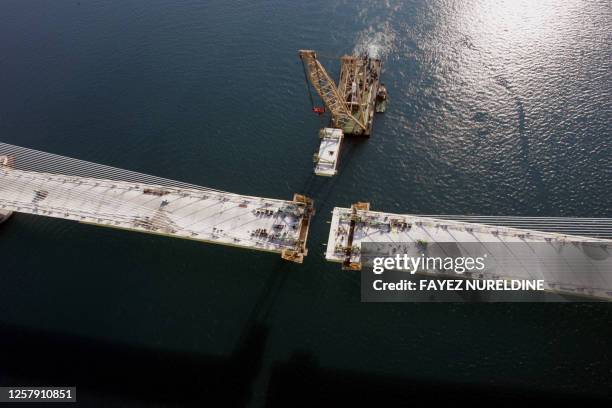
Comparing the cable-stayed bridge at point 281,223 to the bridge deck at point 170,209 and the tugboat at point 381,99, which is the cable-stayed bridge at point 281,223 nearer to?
the bridge deck at point 170,209

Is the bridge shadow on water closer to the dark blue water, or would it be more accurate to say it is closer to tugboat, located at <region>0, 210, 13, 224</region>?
the dark blue water

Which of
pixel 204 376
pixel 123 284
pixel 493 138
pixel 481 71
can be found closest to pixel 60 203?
pixel 123 284

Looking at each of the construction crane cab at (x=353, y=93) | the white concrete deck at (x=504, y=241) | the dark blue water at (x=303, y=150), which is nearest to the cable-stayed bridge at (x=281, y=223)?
the white concrete deck at (x=504, y=241)

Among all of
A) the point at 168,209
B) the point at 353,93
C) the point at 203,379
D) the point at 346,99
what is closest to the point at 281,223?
the point at 168,209

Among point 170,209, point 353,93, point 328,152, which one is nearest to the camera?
point 170,209

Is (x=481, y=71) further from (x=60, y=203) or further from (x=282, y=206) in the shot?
(x=60, y=203)

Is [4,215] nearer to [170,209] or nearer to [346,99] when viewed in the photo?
[170,209]
